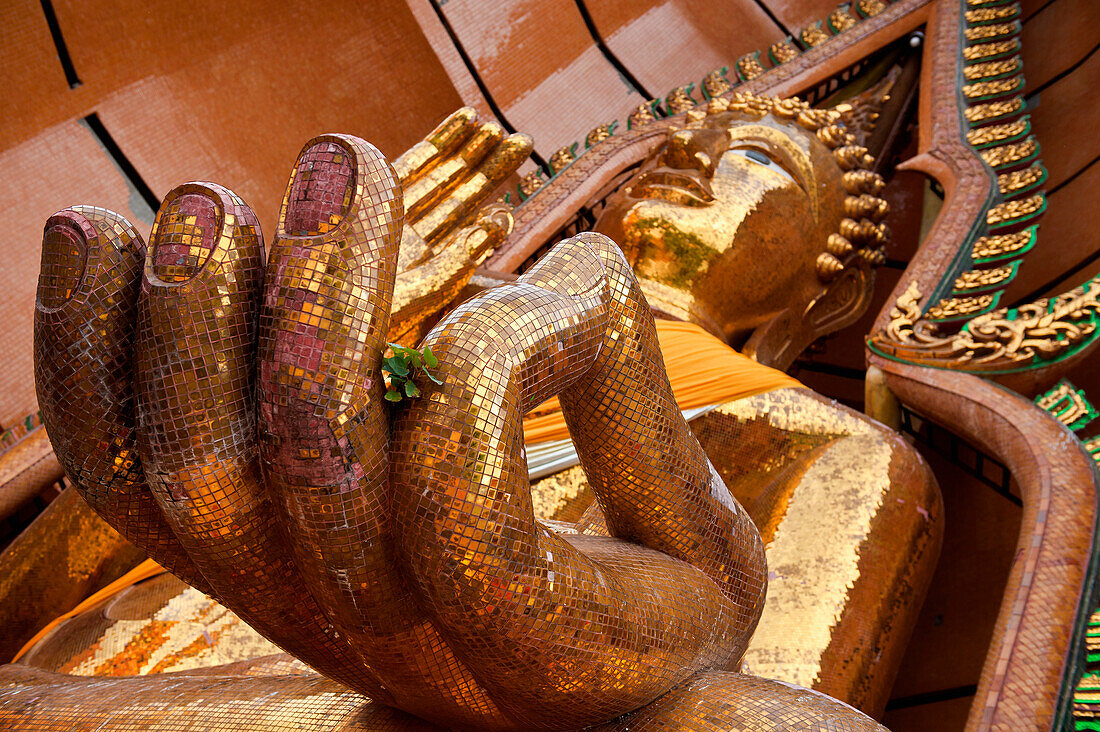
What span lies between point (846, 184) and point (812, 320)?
446 millimetres

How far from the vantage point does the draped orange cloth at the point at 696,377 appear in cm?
225

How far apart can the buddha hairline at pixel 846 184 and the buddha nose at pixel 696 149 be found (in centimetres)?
23

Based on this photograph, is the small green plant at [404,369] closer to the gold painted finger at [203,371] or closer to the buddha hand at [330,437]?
the buddha hand at [330,437]

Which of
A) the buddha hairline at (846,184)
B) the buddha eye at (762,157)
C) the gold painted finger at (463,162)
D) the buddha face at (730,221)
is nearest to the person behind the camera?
the gold painted finger at (463,162)

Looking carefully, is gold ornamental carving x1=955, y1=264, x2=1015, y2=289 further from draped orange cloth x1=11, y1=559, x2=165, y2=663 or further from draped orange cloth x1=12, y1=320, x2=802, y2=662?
draped orange cloth x1=11, y1=559, x2=165, y2=663

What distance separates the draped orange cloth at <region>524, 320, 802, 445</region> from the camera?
2248mm

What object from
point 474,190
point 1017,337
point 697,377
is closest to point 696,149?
point 697,377

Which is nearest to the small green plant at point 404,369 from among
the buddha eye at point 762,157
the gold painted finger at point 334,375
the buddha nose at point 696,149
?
the gold painted finger at point 334,375

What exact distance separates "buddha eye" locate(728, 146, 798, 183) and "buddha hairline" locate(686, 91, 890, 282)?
0.73 feet

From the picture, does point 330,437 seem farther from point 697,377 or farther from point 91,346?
point 697,377

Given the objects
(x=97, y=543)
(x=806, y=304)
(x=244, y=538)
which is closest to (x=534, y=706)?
(x=244, y=538)

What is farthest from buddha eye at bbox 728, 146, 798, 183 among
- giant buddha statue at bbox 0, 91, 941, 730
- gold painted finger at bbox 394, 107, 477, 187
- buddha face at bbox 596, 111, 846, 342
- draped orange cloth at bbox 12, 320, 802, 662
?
giant buddha statue at bbox 0, 91, 941, 730

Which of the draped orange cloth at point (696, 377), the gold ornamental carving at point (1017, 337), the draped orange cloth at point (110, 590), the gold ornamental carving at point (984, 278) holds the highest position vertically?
the gold ornamental carving at point (984, 278)

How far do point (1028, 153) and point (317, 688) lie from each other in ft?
9.27
